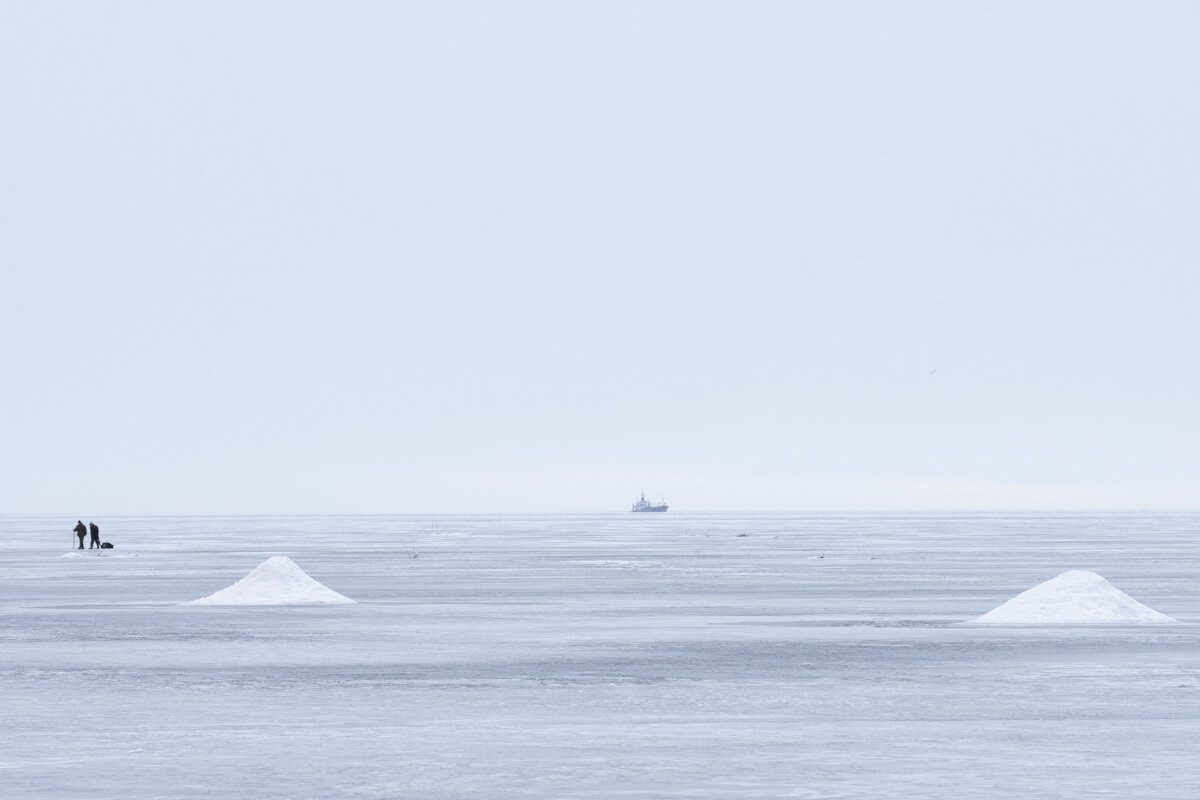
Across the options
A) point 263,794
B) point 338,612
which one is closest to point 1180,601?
point 338,612

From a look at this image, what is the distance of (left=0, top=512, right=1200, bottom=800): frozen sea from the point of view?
17250 millimetres

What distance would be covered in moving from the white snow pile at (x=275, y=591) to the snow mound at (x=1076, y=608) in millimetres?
16357

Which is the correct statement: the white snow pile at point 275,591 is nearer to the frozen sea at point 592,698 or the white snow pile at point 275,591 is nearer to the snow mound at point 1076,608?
Result: the frozen sea at point 592,698

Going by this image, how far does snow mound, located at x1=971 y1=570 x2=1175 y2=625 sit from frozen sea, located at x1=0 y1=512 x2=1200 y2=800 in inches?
41.4

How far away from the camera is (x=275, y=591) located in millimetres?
45875

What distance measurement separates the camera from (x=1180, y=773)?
1734 centimetres

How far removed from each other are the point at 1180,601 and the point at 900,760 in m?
29.6

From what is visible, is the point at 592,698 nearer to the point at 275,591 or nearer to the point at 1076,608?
the point at 1076,608

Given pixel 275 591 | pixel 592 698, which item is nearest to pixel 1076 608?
pixel 592 698

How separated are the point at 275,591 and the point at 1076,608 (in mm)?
19019

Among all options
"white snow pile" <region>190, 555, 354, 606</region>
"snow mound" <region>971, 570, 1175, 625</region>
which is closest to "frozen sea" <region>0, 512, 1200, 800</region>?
"snow mound" <region>971, 570, 1175, 625</region>

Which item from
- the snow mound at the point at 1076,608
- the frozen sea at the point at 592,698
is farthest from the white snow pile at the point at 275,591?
the snow mound at the point at 1076,608

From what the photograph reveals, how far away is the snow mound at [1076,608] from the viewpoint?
37.2 metres

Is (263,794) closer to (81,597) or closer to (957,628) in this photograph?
(957,628)
